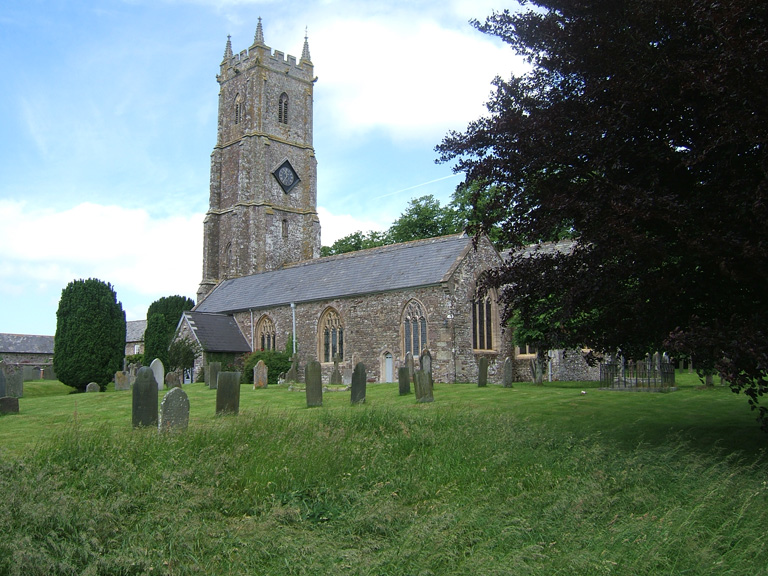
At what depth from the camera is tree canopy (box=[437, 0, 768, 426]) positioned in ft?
25.2

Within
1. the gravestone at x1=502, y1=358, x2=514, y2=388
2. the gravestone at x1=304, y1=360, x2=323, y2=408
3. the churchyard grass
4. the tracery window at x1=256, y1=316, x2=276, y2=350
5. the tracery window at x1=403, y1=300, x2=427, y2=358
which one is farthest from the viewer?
the tracery window at x1=256, y1=316, x2=276, y2=350

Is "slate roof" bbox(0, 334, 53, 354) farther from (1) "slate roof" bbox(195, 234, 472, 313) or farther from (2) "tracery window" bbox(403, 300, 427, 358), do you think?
(2) "tracery window" bbox(403, 300, 427, 358)

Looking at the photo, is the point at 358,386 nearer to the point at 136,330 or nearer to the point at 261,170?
the point at 261,170

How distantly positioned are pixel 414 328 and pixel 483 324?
3.10 m

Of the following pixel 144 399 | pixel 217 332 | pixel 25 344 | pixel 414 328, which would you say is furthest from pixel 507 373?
pixel 25 344

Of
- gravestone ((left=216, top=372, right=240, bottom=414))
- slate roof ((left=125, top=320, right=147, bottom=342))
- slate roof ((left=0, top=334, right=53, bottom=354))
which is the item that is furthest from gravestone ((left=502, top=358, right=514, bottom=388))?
slate roof ((left=125, top=320, right=147, bottom=342))

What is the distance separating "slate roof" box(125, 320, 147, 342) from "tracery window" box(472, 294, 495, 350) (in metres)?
43.6

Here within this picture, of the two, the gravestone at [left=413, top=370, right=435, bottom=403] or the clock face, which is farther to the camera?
the clock face

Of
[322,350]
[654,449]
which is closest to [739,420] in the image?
[654,449]

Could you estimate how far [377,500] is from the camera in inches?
285

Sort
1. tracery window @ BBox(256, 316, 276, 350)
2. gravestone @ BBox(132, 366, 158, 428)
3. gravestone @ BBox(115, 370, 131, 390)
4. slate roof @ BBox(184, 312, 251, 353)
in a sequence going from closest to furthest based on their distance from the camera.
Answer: gravestone @ BBox(132, 366, 158, 428) → gravestone @ BBox(115, 370, 131, 390) → slate roof @ BBox(184, 312, 251, 353) → tracery window @ BBox(256, 316, 276, 350)

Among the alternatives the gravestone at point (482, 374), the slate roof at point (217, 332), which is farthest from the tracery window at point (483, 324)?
the slate roof at point (217, 332)

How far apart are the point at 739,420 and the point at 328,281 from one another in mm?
21796

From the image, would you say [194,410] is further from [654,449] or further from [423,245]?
[423,245]
